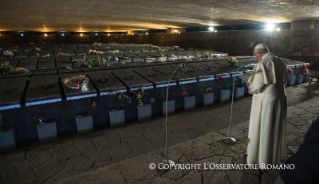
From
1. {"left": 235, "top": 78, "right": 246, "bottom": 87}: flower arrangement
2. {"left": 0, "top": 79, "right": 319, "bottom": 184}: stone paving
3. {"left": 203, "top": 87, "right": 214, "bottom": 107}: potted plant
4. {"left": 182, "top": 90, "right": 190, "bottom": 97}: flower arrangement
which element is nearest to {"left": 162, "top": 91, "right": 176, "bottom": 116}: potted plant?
{"left": 0, "top": 79, "right": 319, "bottom": 184}: stone paving

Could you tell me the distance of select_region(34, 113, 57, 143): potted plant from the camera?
10.9 feet

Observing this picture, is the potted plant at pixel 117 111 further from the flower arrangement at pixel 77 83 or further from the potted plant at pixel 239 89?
the potted plant at pixel 239 89

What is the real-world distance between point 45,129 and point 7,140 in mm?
542

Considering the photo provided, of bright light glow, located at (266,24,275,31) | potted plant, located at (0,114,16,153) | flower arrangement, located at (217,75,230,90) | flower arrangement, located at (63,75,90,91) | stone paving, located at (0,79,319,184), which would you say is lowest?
stone paving, located at (0,79,319,184)

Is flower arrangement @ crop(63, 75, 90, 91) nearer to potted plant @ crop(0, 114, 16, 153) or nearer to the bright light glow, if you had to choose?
potted plant @ crop(0, 114, 16, 153)

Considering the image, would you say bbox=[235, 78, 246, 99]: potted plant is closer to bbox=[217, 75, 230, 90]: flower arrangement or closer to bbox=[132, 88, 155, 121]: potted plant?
bbox=[217, 75, 230, 90]: flower arrangement

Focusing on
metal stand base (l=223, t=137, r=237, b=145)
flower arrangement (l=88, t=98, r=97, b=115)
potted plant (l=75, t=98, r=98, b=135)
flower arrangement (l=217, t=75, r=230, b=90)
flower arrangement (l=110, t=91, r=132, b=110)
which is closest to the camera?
metal stand base (l=223, t=137, r=237, b=145)

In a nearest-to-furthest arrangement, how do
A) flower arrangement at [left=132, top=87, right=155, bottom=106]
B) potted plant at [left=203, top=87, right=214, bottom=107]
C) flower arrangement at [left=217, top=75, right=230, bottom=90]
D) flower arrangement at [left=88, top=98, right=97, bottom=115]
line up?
flower arrangement at [left=88, top=98, right=97, bottom=115] → flower arrangement at [left=132, top=87, right=155, bottom=106] → potted plant at [left=203, top=87, right=214, bottom=107] → flower arrangement at [left=217, top=75, right=230, bottom=90]

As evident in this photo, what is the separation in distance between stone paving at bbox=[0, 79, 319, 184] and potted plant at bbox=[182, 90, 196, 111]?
1.53 ft

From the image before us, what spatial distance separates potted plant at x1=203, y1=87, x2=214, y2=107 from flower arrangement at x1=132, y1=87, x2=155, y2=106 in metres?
1.62

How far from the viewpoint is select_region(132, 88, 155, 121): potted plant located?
4203 millimetres

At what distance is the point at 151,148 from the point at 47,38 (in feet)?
66.6

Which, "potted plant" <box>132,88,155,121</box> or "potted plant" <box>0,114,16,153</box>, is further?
"potted plant" <box>132,88,155,121</box>

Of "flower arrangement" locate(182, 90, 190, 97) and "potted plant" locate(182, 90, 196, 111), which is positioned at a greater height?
"flower arrangement" locate(182, 90, 190, 97)
